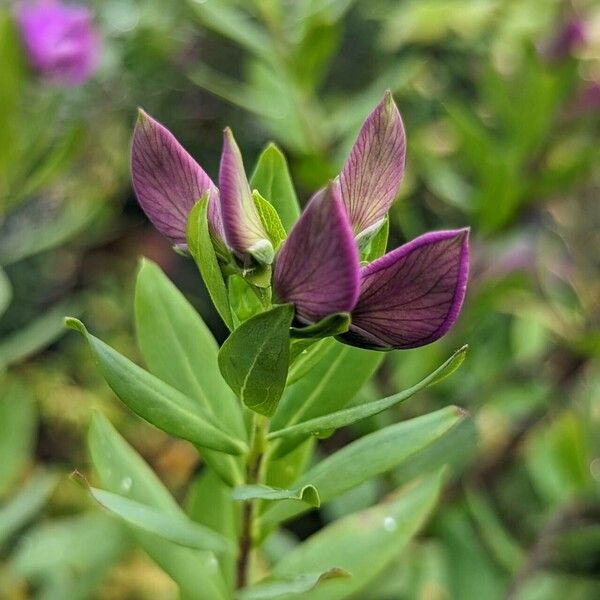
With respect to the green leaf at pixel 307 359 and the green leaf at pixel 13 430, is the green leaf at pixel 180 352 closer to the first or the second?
the green leaf at pixel 307 359

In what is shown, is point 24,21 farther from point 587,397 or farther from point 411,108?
point 587,397

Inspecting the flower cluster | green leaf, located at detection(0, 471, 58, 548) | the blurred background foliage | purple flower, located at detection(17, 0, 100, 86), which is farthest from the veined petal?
purple flower, located at detection(17, 0, 100, 86)

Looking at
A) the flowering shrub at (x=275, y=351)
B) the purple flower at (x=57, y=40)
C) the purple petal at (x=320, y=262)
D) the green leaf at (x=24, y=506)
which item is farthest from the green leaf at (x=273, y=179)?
the purple flower at (x=57, y=40)

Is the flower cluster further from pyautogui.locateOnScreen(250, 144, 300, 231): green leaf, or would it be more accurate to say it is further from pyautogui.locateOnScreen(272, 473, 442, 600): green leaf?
pyautogui.locateOnScreen(272, 473, 442, 600): green leaf

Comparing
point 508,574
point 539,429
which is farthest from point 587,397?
point 508,574

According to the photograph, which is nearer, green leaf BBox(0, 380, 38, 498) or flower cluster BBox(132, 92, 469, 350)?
flower cluster BBox(132, 92, 469, 350)

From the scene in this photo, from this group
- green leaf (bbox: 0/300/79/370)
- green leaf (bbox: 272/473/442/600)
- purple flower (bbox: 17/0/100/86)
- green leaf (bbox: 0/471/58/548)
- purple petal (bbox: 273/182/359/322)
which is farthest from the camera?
purple flower (bbox: 17/0/100/86)

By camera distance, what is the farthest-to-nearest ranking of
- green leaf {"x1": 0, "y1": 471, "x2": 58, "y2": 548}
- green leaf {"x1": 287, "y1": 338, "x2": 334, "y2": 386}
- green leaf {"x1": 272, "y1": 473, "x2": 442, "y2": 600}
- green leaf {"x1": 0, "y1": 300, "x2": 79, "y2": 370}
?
green leaf {"x1": 0, "y1": 300, "x2": 79, "y2": 370} < green leaf {"x1": 0, "y1": 471, "x2": 58, "y2": 548} < green leaf {"x1": 272, "y1": 473, "x2": 442, "y2": 600} < green leaf {"x1": 287, "y1": 338, "x2": 334, "y2": 386}
